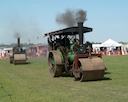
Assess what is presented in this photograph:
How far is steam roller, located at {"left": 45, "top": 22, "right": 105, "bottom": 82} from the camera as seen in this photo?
10.1 m

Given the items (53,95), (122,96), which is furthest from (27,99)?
(122,96)

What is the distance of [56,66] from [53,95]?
452 centimetres

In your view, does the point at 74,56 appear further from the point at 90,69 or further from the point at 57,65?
the point at 57,65

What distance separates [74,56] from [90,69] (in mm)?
980

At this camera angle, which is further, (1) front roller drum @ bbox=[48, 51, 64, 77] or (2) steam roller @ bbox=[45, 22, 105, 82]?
(1) front roller drum @ bbox=[48, 51, 64, 77]

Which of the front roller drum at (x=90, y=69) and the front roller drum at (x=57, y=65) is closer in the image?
the front roller drum at (x=90, y=69)

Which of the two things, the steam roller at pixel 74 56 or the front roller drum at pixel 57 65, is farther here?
the front roller drum at pixel 57 65

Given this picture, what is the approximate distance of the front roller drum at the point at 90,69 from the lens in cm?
996

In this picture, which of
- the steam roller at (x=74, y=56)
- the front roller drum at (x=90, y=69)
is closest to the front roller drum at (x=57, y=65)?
the steam roller at (x=74, y=56)

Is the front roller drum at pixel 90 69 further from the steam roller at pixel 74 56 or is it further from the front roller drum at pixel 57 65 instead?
the front roller drum at pixel 57 65

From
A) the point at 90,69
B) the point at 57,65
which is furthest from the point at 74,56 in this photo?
the point at 57,65

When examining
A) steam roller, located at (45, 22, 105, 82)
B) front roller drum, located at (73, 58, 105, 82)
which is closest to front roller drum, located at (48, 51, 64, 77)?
steam roller, located at (45, 22, 105, 82)

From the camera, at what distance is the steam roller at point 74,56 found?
33.1 ft

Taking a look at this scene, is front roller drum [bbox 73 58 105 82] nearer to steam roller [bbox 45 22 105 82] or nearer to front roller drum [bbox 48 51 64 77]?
steam roller [bbox 45 22 105 82]
